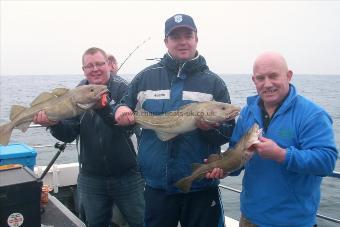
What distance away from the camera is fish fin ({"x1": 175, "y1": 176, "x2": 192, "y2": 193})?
13.1 ft

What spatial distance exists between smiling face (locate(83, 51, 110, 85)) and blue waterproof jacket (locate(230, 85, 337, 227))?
233 centimetres

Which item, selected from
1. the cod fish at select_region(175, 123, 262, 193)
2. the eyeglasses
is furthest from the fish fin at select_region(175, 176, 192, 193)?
the eyeglasses

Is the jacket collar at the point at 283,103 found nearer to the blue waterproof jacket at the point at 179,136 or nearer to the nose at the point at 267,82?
the nose at the point at 267,82

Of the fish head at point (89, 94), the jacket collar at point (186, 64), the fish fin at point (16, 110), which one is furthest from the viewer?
the fish fin at point (16, 110)

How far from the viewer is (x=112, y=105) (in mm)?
5035

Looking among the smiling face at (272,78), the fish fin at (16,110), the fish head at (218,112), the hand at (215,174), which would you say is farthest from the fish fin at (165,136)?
the fish fin at (16,110)

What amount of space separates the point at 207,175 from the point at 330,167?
1.19 metres

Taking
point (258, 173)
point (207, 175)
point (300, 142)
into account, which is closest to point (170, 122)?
point (207, 175)

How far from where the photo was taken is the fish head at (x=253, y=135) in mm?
3461

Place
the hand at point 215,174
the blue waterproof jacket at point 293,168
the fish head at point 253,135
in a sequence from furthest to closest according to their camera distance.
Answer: the hand at point 215,174, the fish head at point 253,135, the blue waterproof jacket at point 293,168

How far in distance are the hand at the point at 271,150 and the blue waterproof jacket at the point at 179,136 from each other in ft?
2.67

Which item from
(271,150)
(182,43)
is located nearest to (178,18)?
(182,43)

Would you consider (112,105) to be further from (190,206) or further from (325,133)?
(325,133)

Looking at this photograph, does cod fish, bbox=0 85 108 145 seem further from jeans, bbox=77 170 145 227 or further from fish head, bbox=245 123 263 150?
fish head, bbox=245 123 263 150
